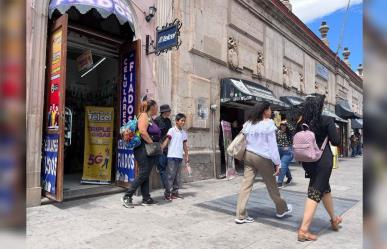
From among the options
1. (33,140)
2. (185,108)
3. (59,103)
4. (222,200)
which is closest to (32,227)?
(33,140)

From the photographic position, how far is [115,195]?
21.5 ft

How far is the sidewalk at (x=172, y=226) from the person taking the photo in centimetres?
394

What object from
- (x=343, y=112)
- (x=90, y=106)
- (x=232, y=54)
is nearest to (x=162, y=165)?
(x=90, y=106)

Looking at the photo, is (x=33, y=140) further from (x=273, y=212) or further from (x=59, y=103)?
(x=273, y=212)

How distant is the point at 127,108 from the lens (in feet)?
23.3

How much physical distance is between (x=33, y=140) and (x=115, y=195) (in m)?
1.89

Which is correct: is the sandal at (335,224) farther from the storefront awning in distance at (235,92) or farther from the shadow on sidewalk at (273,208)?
the storefront awning in distance at (235,92)

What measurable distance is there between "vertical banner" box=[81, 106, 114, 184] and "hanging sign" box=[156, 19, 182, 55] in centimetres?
176

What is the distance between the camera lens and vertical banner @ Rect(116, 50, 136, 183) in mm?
6827

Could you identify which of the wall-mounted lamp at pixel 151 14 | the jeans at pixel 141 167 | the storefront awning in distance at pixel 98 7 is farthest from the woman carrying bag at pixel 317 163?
the wall-mounted lamp at pixel 151 14

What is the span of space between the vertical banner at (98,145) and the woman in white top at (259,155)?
3.63 meters

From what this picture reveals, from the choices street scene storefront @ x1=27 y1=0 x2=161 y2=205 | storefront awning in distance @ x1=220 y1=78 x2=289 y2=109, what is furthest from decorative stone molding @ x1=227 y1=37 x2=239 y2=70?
street scene storefront @ x1=27 y1=0 x2=161 y2=205

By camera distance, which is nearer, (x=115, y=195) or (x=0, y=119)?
(x=0, y=119)

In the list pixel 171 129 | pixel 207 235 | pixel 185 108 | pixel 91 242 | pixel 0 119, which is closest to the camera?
pixel 0 119
